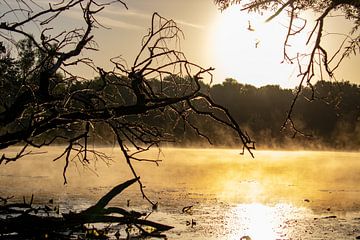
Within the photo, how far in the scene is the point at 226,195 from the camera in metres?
10.9

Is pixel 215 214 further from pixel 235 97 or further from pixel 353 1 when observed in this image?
pixel 235 97

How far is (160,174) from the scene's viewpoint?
14773mm

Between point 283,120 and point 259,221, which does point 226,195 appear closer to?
point 259,221

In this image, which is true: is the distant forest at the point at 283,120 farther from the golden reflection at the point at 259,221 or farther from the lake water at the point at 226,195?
the golden reflection at the point at 259,221

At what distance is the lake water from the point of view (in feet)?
24.3

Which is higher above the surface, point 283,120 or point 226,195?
point 283,120

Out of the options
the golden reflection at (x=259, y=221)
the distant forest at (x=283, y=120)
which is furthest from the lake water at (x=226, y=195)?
the distant forest at (x=283, y=120)

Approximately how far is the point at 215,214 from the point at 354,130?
1151 inches

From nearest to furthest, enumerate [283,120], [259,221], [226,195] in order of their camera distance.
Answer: [259,221] → [226,195] → [283,120]

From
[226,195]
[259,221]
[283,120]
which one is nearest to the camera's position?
[259,221]

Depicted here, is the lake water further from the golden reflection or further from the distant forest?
the distant forest

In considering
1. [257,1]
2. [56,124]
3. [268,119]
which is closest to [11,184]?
[257,1]

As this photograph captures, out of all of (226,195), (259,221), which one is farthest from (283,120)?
(259,221)

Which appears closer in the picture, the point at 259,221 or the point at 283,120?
the point at 259,221
